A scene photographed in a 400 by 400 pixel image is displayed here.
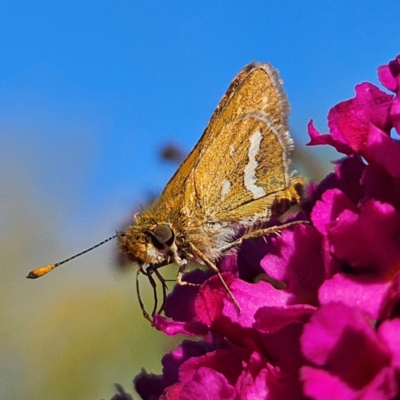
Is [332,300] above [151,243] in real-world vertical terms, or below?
below

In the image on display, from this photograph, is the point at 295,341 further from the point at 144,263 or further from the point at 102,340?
the point at 102,340

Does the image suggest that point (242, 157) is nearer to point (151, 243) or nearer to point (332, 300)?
point (151, 243)

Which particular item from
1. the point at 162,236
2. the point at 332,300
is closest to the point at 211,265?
the point at 162,236

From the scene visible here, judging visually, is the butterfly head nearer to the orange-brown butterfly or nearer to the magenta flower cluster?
the orange-brown butterfly

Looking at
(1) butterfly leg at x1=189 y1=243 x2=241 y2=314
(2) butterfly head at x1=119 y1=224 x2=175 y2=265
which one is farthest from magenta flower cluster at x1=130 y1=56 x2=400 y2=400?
(2) butterfly head at x1=119 y1=224 x2=175 y2=265

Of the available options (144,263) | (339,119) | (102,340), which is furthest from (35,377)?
(339,119)
